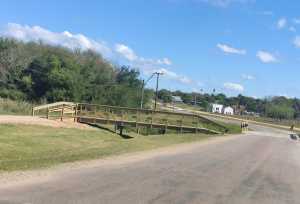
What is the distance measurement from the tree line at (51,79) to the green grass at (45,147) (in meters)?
38.5

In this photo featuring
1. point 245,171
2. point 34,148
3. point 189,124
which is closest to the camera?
point 245,171

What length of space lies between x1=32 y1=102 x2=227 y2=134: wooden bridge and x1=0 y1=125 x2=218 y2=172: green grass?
449 inches

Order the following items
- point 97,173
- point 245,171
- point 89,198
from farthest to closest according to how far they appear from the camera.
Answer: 1. point 245,171
2. point 97,173
3. point 89,198

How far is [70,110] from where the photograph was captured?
4384 centimetres

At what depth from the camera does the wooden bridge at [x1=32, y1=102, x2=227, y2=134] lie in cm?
4437

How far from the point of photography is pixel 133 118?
154ft

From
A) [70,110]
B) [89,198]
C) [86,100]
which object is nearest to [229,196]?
[89,198]

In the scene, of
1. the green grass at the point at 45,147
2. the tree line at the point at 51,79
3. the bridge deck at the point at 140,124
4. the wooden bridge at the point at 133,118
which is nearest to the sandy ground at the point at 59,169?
the green grass at the point at 45,147

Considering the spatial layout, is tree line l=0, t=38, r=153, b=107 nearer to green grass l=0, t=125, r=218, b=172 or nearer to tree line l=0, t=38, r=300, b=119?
tree line l=0, t=38, r=300, b=119

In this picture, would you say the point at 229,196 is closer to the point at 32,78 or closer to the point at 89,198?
the point at 89,198

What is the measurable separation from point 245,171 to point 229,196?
6.03 metres

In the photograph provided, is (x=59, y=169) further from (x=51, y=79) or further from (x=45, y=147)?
(x=51, y=79)

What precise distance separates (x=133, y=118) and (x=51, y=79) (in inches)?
1095

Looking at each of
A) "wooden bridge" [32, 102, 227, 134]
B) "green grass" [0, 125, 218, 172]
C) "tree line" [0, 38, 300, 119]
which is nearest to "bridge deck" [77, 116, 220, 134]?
"wooden bridge" [32, 102, 227, 134]
